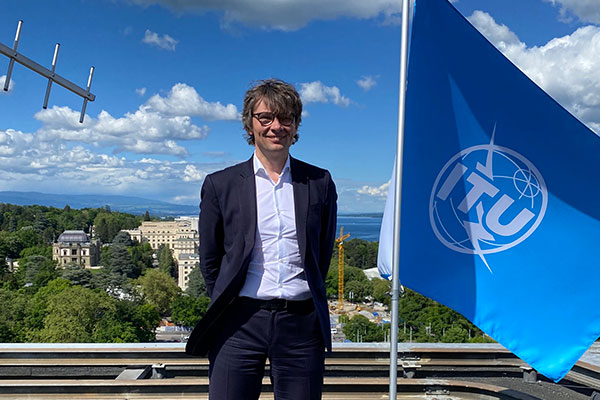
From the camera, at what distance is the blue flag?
3029mm

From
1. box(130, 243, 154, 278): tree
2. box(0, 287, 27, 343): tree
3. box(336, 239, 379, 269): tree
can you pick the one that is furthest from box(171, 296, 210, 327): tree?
box(336, 239, 379, 269): tree

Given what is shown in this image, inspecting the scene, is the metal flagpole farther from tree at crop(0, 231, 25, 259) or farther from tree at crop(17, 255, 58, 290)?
tree at crop(0, 231, 25, 259)

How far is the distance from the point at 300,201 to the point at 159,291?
75.7 m

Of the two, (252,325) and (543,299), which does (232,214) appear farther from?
(543,299)

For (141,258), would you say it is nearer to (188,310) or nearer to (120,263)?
(120,263)

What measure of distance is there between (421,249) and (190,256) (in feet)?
377

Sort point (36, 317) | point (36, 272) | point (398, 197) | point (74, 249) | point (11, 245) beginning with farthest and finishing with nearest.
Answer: point (74, 249) → point (11, 245) → point (36, 272) → point (36, 317) → point (398, 197)

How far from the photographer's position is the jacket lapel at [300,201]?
223 cm

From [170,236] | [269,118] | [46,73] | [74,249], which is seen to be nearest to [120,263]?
[74,249]

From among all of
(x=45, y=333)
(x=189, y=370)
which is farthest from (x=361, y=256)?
(x=189, y=370)

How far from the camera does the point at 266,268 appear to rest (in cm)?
223

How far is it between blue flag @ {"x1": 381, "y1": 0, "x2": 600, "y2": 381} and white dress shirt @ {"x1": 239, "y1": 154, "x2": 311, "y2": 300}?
107 cm

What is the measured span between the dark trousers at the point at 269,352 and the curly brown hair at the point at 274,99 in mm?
788

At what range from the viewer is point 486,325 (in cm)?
303
